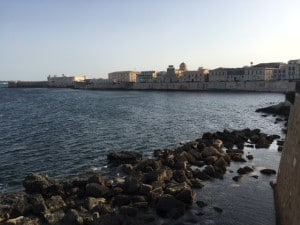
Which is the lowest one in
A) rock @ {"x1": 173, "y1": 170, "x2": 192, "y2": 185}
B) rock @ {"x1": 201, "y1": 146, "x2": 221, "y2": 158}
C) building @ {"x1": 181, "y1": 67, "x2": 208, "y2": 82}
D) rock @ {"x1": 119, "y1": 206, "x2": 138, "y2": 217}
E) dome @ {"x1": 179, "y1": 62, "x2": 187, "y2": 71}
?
rock @ {"x1": 119, "y1": 206, "x2": 138, "y2": 217}

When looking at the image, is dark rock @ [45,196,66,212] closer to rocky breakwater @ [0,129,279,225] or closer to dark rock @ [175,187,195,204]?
rocky breakwater @ [0,129,279,225]

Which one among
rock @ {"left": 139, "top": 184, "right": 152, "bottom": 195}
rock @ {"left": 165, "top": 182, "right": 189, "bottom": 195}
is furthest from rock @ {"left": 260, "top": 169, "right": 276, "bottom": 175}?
rock @ {"left": 139, "top": 184, "right": 152, "bottom": 195}

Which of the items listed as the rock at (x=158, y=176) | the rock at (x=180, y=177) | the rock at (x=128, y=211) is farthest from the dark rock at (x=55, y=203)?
the rock at (x=180, y=177)

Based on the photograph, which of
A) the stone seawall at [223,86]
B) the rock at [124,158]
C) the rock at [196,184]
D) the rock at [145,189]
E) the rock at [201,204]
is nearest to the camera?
the rock at [201,204]

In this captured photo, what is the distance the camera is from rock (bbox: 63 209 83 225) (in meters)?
16.4

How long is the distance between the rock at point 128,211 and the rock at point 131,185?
2.31m

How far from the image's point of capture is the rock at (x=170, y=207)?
1767 cm

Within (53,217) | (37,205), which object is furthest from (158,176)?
(37,205)

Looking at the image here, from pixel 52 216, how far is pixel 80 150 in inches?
595

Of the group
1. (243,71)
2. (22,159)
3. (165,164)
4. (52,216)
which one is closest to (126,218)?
(52,216)

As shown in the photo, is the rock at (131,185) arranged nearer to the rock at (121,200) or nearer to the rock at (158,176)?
the rock at (121,200)

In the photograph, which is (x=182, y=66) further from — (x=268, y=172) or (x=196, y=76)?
(x=268, y=172)

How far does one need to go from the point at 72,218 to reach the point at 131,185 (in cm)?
461

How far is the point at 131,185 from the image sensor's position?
20359mm
